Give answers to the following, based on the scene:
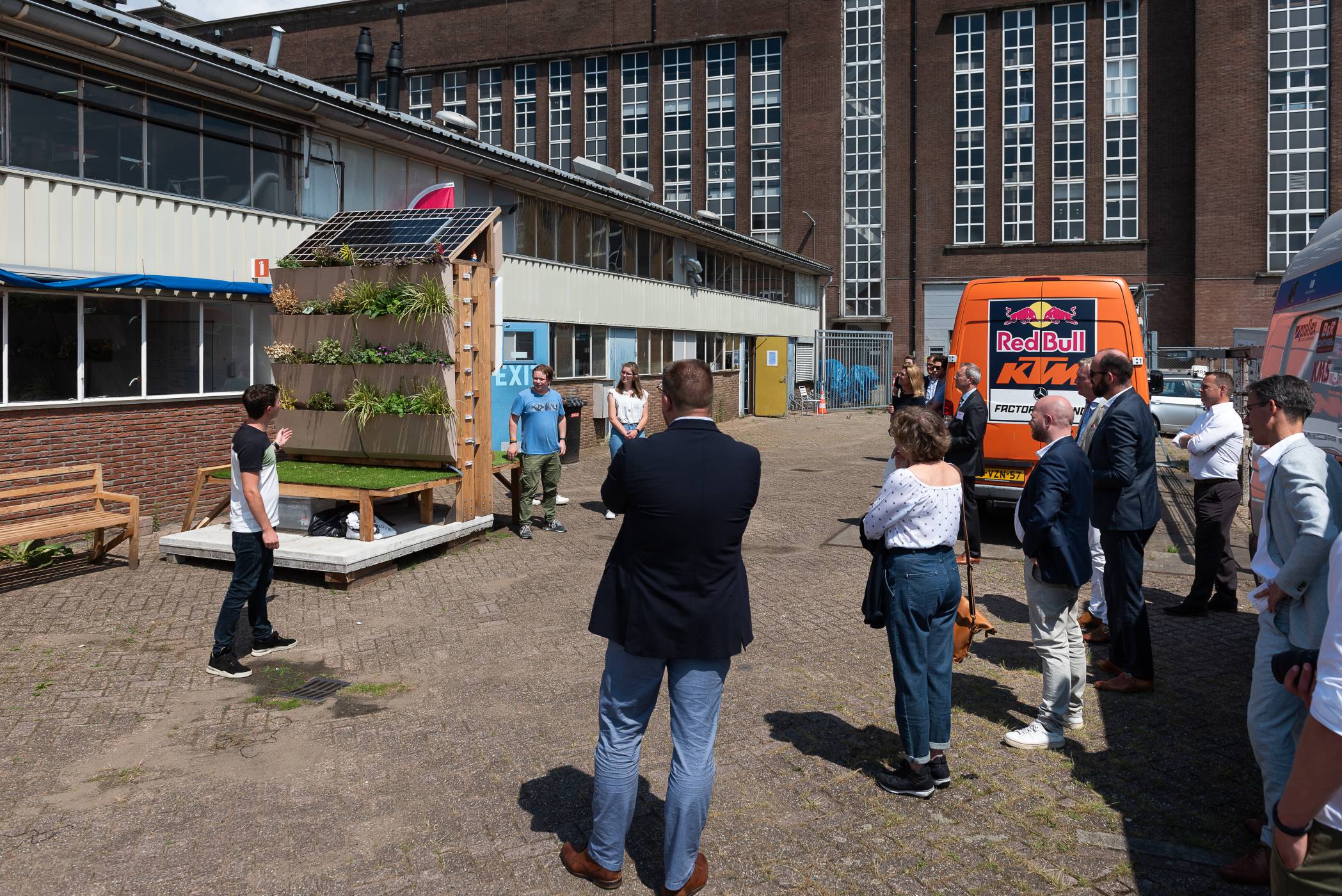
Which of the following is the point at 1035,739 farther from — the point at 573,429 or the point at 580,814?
the point at 573,429

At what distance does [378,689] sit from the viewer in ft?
19.9

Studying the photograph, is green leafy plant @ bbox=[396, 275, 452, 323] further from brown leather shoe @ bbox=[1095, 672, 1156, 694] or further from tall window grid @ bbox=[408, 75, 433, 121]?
tall window grid @ bbox=[408, 75, 433, 121]

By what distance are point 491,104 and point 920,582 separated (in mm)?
48092

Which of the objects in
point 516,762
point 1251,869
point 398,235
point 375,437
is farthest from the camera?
point 398,235

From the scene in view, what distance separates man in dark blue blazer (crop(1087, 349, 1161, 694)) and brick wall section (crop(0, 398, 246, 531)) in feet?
30.6

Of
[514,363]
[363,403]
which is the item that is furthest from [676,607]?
[514,363]

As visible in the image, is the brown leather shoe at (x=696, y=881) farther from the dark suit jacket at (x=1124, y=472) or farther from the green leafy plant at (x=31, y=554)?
the green leafy plant at (x=31, y=554)

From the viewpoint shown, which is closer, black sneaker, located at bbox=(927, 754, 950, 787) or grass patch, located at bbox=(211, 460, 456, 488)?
black sneaker, located at bbox=(927, 754, 950, 787)

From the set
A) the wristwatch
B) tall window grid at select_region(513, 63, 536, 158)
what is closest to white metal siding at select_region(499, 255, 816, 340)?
the wristwatch

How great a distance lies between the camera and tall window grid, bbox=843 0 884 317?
43312mm

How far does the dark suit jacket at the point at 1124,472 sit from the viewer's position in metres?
5.91

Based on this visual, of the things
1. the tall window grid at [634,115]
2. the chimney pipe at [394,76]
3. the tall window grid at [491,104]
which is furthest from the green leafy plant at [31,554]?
the tall window grid at [491,104]

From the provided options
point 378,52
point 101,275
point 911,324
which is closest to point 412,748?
point 101,275

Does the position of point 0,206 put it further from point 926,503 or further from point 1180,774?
point 1180,774
